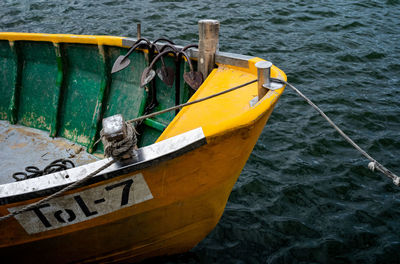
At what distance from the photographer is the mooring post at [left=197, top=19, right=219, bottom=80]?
384 centimetres

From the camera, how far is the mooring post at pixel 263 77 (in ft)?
10.5

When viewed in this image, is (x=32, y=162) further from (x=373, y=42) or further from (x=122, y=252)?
(x=373, y=42)

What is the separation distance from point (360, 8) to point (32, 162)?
981 centimetres

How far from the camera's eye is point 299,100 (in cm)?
702

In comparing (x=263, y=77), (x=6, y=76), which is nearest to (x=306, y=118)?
(x=263, y=77)

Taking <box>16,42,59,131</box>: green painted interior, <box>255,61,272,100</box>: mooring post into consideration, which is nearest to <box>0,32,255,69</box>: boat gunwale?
<box>16,42,59,131</box>: green painted interior

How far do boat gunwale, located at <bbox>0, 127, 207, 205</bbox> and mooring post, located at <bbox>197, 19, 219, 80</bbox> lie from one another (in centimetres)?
154

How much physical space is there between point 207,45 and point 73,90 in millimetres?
2531

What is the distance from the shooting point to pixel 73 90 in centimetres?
557

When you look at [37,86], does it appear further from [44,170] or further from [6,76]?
[44,170]

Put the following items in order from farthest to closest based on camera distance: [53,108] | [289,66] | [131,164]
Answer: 1. [289,66]
2. [53,108]
3. [131,164]

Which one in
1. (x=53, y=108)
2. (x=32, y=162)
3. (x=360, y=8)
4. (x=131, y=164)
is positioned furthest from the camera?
(x=360, y=8)

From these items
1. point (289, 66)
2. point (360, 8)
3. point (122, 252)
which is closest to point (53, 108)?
point (122, 252)

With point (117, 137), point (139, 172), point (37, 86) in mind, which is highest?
point (117, 137)
